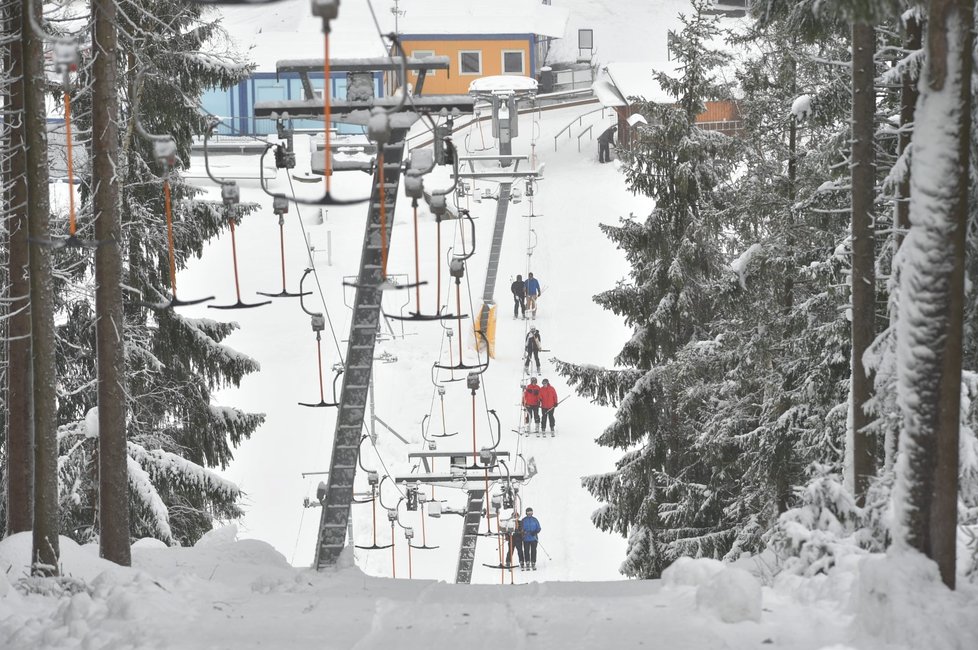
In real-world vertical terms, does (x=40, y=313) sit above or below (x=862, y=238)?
below

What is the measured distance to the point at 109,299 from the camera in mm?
11984

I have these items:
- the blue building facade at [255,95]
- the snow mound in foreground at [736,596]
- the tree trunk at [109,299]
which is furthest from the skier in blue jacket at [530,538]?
the blue building facade at [255,95]

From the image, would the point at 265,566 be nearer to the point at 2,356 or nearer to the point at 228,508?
the point at 228,508

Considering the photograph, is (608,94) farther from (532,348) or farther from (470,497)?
(470,497)

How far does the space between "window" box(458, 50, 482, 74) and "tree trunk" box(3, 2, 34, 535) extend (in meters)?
52.1

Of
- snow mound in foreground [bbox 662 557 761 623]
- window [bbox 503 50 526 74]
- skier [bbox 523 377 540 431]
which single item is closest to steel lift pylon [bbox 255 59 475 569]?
snow mound in foreground [bbox 662 557 761 623]

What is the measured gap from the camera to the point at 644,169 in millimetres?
19875

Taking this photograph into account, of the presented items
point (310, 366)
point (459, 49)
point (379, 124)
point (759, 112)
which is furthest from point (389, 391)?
point (459, 49)

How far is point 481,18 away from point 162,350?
5074cm

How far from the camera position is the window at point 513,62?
64750 mm

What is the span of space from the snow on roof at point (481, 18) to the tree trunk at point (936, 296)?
55050 mm

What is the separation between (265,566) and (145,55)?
19.4ft

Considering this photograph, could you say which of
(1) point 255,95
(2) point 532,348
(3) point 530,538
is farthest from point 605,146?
(3) point 530,538

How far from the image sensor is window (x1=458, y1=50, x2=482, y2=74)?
63.9 metres
